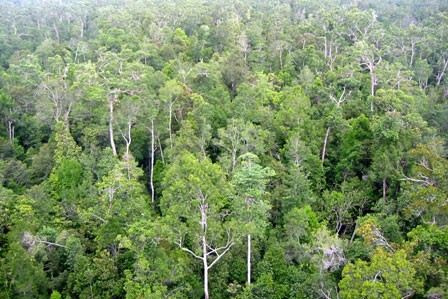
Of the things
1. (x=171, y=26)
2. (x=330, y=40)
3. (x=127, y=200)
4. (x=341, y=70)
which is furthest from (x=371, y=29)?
(x=127, y=200)

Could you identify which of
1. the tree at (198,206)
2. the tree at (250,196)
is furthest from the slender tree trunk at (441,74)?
the tree at (198,206)

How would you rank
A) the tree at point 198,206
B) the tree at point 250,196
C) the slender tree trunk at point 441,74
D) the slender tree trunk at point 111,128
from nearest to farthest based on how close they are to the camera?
the tree at point 198,206 → the tree at point 250,196 → the slender tree trunk at point 111,128 → the slender tree trunk at point 441,74

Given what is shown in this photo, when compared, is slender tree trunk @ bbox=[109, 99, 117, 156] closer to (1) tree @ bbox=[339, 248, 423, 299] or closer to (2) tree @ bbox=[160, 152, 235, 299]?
(2) tree @ bbox=[160, 152, 235, 299]

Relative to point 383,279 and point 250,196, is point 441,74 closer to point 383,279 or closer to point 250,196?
point 250,196

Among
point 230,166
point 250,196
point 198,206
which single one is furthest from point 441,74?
point 198,206

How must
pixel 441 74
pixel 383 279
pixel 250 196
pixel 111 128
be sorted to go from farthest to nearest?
pixel 441 74 < pixel 111 128 < pixel 250 196 < pixel 383 279

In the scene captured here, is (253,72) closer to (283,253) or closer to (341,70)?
(341,70)

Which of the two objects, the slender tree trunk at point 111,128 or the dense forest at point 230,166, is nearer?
the dense forest at point 230,166

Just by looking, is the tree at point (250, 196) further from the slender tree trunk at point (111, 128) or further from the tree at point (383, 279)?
the slender tree trunk at point (111, 128)

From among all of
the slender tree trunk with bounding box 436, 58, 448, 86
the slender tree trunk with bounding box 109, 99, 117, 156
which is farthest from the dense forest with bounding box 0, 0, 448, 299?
the slender tree trunk with bounding box 436, 58, 448, 86
